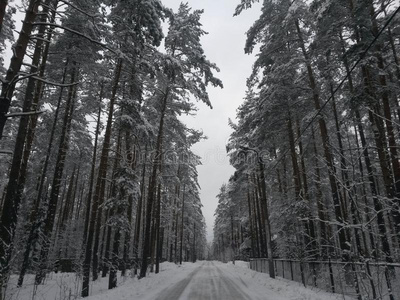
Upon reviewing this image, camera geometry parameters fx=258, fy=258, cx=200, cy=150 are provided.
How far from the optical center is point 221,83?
17016 millimetres

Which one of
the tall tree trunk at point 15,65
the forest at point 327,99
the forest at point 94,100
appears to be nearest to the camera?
the tall tree trunk at point 15,65

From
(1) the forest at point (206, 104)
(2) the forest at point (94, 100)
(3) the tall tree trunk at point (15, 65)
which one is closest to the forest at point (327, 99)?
(1) the forest at point (206, 104)

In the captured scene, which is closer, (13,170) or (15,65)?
(15,65)

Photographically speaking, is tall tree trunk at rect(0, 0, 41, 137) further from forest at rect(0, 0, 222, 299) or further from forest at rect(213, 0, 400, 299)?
forest at rect(213, 0, 400, 299)

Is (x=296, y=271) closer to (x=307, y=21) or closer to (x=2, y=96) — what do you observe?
(x=307, y=21)

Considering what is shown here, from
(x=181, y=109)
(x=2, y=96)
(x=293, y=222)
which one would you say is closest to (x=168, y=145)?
(x=181, y=109)

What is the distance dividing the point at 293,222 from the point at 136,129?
10335 mm

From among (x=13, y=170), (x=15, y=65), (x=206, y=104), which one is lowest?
(x=13, y=170)

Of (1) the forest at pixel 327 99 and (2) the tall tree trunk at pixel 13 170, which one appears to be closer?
(2) the tall tree trunk at pixel 13 170

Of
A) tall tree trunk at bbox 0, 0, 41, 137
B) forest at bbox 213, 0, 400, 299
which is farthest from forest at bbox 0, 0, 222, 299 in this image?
forest at bbox 213, 0, 400, 299

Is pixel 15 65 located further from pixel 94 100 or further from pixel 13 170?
pixel 94 100

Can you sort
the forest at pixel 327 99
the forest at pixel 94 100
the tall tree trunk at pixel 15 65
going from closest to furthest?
the tall tree trunk at pixel 15 65 → the forest at pixel 94 100 → the forest at pixel 327 99

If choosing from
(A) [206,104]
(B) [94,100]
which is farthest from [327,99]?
(B) [94,100]

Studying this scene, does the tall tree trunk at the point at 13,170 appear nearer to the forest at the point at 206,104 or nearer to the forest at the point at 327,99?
the forest at the point at 206,104
